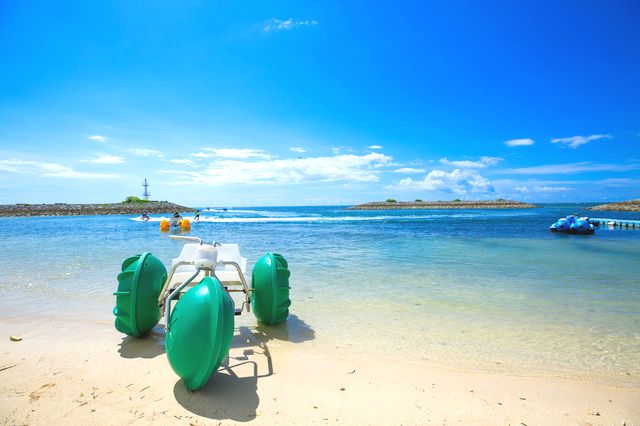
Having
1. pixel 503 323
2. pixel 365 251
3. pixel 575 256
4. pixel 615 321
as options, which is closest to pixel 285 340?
pixel 503 323

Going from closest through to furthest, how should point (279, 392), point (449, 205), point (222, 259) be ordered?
point (279, 392) → point (222, 259) → point (449, 205)

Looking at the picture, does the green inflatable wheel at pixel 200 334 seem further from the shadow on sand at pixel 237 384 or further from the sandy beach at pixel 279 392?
the sandy beach at pixel 279 392

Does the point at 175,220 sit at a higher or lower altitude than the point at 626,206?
lower

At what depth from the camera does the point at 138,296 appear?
14.0ft

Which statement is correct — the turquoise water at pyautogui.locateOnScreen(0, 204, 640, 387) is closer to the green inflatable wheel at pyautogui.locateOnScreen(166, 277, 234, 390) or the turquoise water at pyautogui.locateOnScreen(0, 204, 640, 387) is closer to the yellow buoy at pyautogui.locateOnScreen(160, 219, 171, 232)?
the green inflatable wheel at pyautogui.locateOnScreen(166, 277, 234, 390)

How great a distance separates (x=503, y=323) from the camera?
5574mm

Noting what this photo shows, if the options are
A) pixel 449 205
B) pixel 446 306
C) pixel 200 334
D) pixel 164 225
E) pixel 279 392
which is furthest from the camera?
pixel 449 205

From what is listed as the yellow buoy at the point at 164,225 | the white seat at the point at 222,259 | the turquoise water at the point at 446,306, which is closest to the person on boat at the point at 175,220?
the yellow buoy at the point at 164,225

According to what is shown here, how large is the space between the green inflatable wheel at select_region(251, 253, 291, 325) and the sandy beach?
27.5 inches

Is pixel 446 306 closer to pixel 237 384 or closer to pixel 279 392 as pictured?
pixel 279 392

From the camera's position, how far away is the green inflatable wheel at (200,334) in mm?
2943

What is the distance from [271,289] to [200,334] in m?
1.96

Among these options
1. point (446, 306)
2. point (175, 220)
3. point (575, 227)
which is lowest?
point (446, 306)

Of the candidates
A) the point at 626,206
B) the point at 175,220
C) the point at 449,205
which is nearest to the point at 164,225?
the point at 175,220
